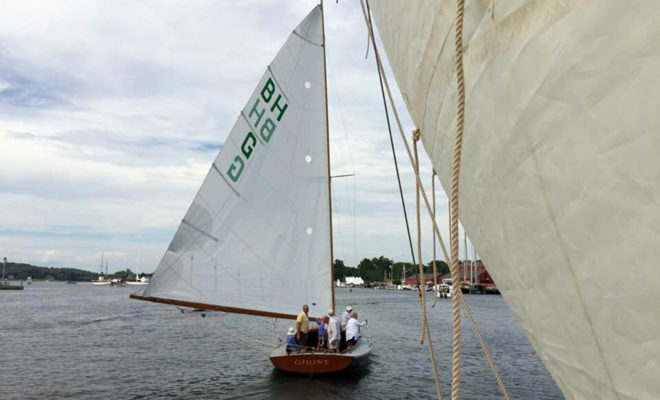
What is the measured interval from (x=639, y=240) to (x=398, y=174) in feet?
18.5

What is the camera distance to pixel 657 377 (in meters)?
1.46

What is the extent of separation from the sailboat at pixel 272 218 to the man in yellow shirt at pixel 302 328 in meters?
0.37

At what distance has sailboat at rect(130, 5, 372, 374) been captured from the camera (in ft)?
51.5

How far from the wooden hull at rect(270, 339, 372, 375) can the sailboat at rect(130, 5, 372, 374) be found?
0.04 meters

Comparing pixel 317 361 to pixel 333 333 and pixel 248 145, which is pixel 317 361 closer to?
pixel 333 333

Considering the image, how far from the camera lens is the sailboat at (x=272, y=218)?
51.5 feet

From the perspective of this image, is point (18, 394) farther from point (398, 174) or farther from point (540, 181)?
point (540, 181)

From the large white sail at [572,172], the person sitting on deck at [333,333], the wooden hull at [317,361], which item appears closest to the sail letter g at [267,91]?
the person sitting on deck at [333,333]

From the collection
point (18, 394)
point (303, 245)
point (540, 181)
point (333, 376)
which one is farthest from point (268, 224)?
point (540, 181)

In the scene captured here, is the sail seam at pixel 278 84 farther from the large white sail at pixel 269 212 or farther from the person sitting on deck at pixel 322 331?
the person sitting on deck at pixel 322 331

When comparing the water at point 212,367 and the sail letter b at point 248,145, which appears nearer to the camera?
the sail letter b at point 248,145

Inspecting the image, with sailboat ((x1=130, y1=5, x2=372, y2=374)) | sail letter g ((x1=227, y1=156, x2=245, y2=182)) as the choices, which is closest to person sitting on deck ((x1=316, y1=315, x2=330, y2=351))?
sailboat ((x1=130, y1=5, x2=372, y2=374))

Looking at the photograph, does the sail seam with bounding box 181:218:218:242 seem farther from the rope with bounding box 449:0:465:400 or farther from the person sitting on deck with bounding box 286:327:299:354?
the rope with bounding box 449:0:465:400

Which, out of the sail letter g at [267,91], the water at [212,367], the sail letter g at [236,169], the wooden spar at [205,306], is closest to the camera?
the wooden spar at [205,306]
